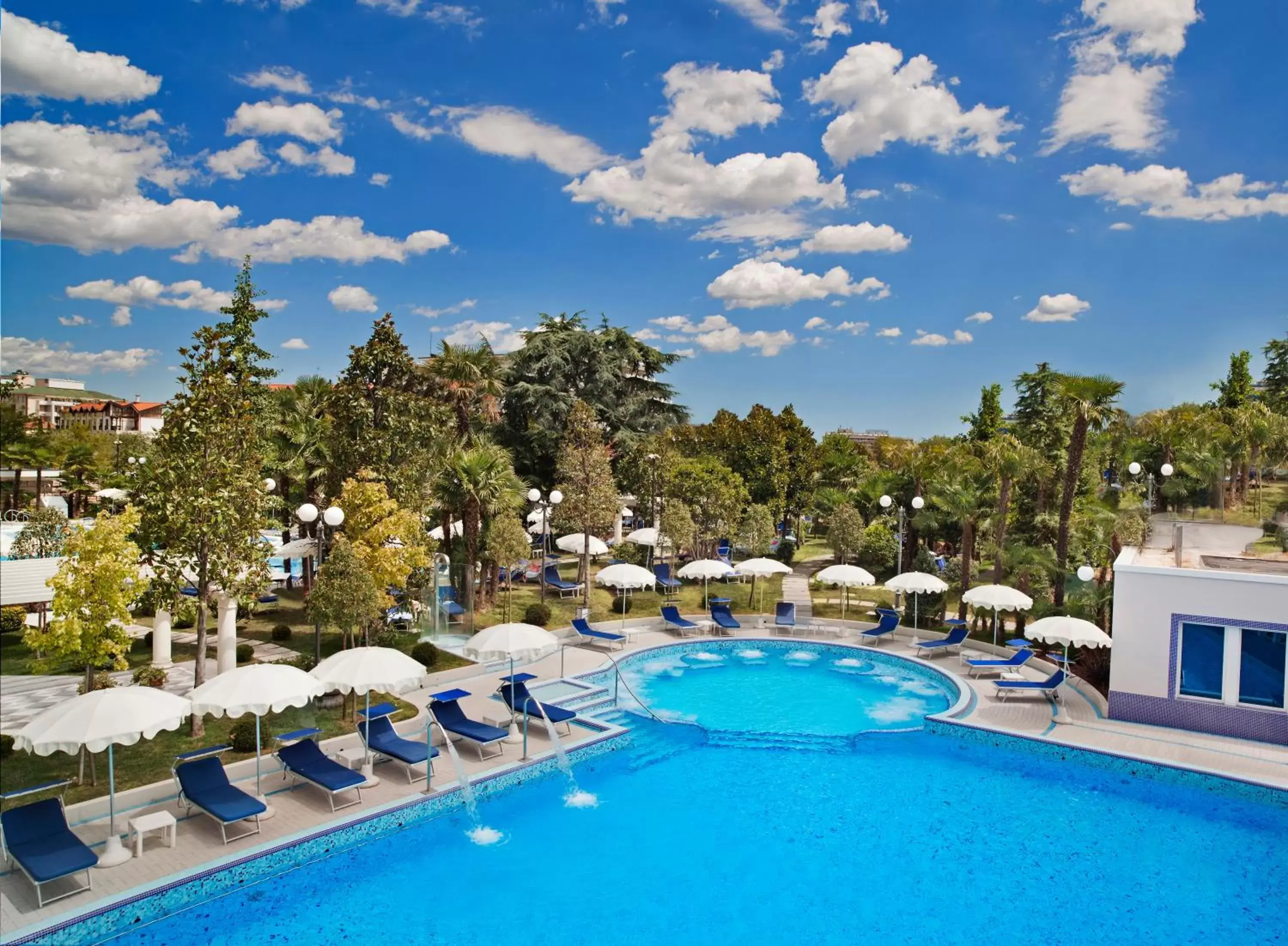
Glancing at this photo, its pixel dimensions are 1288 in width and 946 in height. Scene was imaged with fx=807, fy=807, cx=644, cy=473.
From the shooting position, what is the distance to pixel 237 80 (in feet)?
74.7

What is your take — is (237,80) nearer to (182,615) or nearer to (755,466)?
(182,615)

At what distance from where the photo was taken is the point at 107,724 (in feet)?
32.5

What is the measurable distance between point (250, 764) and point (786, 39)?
1165 inches

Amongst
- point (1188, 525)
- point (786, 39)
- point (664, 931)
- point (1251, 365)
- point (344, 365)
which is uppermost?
point (786, 39)

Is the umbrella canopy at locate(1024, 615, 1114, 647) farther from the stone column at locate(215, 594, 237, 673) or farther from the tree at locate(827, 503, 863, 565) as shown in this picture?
the stone column at locate(215, 594, 237, 673)

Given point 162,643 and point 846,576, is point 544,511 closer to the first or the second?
point 846,576

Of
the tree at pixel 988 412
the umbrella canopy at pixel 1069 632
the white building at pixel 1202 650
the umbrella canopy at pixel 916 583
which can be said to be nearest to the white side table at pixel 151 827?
the umbrella canopy at pixel 1069 632

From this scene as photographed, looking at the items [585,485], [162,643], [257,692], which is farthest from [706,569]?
[257,692]

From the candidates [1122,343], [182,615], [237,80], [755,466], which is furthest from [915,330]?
[182,615]

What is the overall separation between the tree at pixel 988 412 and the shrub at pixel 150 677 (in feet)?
144

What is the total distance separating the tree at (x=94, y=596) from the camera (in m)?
12.3

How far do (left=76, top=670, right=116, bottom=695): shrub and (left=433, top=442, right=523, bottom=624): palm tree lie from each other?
8.21 metres

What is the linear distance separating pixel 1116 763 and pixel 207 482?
16667 millimetres

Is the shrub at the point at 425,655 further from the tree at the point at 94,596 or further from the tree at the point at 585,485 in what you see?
the tree at the point at 94,596
